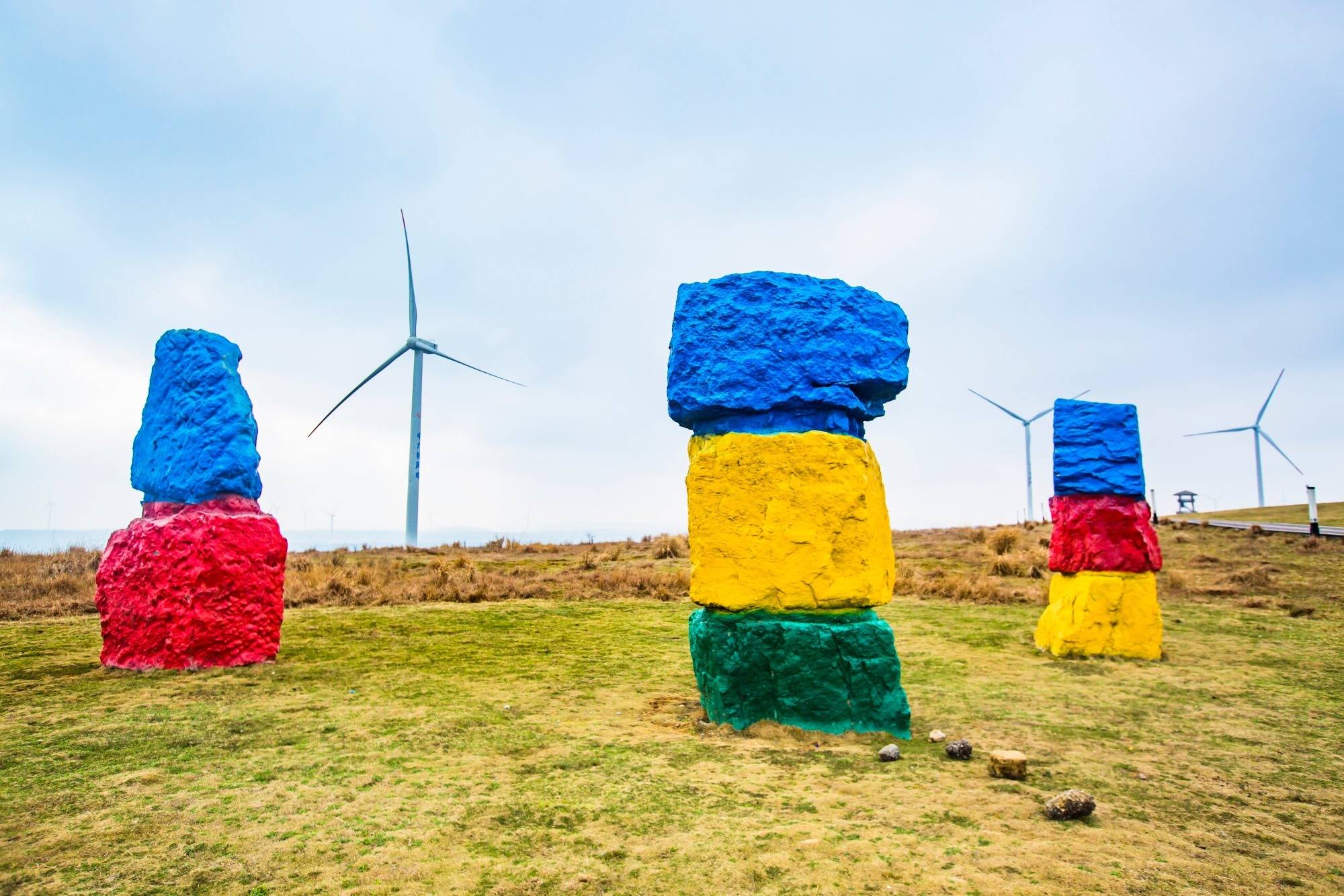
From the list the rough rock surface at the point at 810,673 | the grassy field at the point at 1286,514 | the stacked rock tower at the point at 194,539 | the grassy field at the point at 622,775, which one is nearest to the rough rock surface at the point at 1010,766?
the grassy field at the point at 622,775

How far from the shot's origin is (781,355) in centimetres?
493

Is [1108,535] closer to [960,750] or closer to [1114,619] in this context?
[1114,619]

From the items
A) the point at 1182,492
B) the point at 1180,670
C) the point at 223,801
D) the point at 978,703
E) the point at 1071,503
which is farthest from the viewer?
the point at 1182,492

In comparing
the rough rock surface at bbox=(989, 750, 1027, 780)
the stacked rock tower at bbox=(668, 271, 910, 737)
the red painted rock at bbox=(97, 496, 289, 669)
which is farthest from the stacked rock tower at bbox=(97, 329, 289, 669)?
the rough rock surface at bbox=(989, 750, 1027, 780)

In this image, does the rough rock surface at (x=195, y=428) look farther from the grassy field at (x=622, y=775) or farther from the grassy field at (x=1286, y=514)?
the grassy field at (x=1286, y=514)

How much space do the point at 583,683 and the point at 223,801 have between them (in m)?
3.06

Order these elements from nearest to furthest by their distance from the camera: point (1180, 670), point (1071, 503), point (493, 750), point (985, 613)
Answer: point (493, 750)
point (1180, 670)
point (1071, 503)
point (985, 613)

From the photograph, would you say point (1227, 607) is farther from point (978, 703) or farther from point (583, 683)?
point (583, 683)

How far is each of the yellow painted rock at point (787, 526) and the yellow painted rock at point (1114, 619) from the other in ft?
12.3

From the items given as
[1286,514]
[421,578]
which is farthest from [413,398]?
[1286,514]

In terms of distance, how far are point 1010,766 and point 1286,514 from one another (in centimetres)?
2832

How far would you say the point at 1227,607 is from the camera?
10.8 meters

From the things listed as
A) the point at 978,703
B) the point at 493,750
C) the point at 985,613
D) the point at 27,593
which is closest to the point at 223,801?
the point at 493,750

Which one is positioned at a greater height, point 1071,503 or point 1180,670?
point 1071,503
